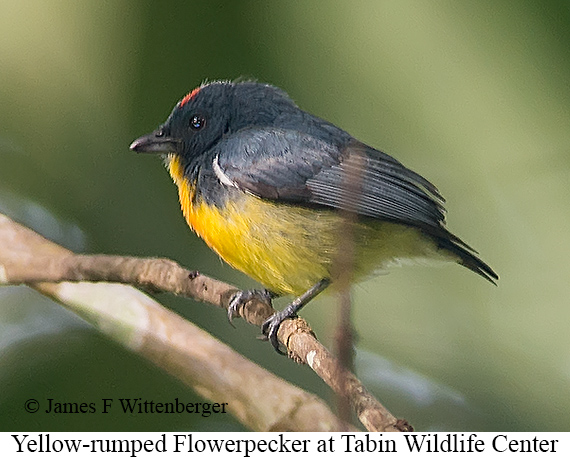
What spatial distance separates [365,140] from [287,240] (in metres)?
0.33

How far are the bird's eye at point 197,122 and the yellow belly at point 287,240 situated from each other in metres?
0.19

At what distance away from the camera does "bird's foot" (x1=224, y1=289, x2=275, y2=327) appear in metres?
1.58

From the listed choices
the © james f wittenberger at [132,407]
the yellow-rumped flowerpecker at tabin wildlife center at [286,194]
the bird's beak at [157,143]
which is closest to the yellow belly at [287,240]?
the yellow-rumped flowerpecker at tabin wildlife center at [286,194]

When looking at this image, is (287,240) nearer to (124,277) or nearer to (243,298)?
(243,298)

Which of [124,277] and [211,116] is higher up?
[211,116]

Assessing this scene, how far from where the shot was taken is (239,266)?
1538 millimetres

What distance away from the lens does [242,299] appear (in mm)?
1605

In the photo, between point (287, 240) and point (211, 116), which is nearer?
point (287, 240)

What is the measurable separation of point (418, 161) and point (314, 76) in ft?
1.02

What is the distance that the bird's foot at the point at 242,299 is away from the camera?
62.4 inches

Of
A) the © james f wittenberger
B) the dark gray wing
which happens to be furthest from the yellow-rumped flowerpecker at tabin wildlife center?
the © james f wittenberger

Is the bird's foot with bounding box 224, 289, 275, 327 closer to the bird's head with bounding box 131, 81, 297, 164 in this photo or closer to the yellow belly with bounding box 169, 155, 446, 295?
the yellow belly with bounding box 169, 155, 446, 295

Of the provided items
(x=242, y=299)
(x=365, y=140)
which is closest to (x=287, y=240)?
(x=242, y=299)
